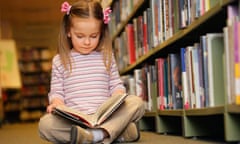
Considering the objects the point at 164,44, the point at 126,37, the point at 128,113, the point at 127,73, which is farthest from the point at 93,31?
the point at 127,73

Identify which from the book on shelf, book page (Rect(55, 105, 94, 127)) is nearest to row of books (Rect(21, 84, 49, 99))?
book page (Rect(55, 105, 94, 127))

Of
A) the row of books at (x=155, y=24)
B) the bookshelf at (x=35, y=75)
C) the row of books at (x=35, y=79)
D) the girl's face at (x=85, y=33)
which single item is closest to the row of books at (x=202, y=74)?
the row of books at (x=155, y=24)

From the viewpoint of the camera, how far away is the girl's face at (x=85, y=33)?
190cm

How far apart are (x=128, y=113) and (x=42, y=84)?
8.91 meters

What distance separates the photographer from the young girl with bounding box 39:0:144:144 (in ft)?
6.02

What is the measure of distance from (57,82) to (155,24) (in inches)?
31.1

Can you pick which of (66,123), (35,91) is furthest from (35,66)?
(66,123)

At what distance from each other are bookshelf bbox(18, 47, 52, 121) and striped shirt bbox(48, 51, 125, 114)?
838 centimetres

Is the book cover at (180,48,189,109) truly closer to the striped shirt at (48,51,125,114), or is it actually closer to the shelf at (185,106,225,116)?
the shelf at (185,106,225,116)

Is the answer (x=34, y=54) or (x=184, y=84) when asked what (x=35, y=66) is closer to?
(x=34, y=54)

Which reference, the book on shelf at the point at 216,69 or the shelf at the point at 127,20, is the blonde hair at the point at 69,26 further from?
the shelf at the point at 127,20

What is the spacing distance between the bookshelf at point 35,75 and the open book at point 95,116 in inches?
342

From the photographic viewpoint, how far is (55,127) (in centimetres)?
177

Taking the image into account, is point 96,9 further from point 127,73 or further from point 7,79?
point 7,79
